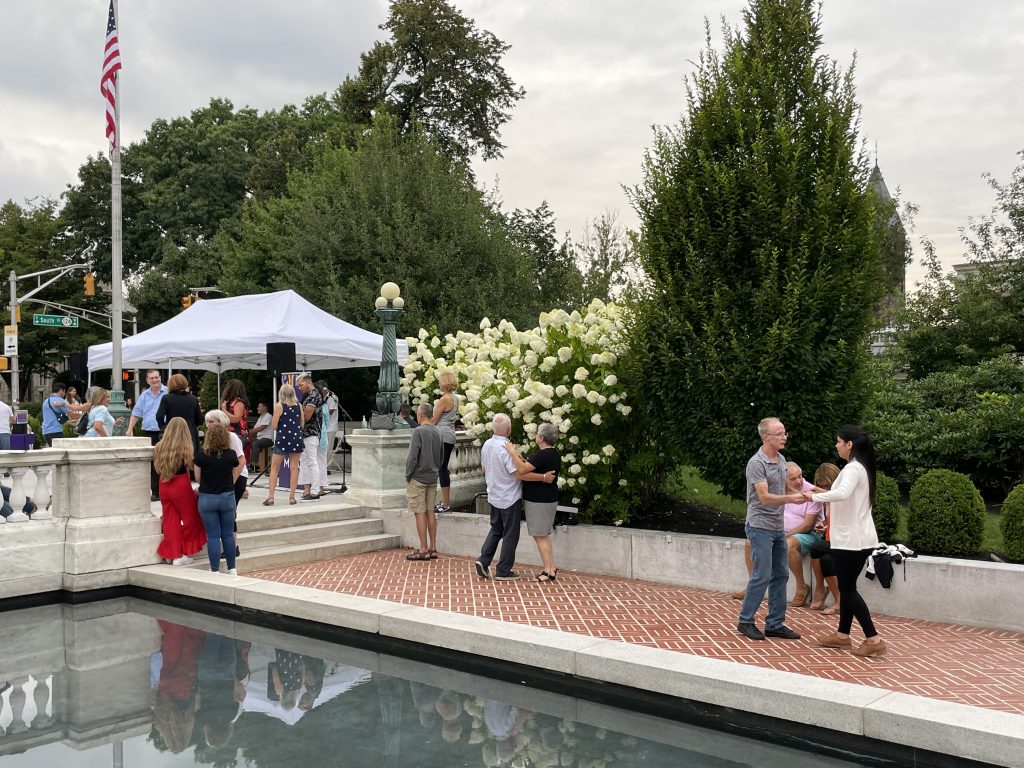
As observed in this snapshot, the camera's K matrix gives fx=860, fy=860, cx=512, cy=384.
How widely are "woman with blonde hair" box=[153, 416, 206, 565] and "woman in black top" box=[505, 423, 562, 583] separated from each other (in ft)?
11.6

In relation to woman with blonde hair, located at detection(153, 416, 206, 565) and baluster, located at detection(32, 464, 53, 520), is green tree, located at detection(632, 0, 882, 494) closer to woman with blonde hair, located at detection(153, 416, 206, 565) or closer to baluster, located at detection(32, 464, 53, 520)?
woman with blonde hair, located at detection(153, 416, 206, 565)

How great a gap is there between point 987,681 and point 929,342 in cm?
1081

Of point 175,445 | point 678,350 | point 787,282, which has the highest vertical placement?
point 787,282

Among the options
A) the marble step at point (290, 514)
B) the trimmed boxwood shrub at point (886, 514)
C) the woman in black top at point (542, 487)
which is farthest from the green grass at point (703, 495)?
the marble step at point (290, 514)

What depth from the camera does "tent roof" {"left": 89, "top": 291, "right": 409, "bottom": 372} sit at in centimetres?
1416

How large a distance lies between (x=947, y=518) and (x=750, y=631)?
278 cm

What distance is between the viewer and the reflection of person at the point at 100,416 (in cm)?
1223

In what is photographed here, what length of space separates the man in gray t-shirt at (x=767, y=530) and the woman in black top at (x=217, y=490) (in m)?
→ 5.34

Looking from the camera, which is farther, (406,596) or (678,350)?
(678,350)

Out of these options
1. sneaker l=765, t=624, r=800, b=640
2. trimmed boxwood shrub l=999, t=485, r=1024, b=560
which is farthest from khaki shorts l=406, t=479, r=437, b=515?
trimmed boxwood shrub l=999, t=485, r=1024, b=560

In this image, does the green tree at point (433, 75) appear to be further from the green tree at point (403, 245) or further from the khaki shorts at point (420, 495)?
the khaki shorts at point (420, 495)

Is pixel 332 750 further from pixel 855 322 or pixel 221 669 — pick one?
pixel 855 322

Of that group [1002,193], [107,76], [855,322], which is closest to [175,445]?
[855,322]

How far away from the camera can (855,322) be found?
915 centimetres
